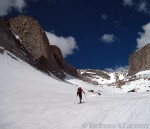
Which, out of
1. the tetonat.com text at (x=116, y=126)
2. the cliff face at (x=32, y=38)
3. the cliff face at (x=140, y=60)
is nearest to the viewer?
the tetonat.com text at (x=116, y=126)

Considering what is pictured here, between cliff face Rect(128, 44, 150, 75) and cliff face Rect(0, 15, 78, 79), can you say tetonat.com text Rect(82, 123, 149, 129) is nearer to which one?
cliff face Rect(0, 15, 78, 79)

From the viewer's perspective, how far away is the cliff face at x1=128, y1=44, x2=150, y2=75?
145 metres

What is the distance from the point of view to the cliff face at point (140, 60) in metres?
145

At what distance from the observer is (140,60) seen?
5989 inches

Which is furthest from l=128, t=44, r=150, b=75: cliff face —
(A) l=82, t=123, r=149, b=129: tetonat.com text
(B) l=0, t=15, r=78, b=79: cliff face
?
(A) l=82, t=123, r=149, b=129: tetonat.com text

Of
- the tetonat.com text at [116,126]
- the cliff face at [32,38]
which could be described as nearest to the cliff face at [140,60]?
the cliff face at [32,38]

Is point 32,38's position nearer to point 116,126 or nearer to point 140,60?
point 116,126

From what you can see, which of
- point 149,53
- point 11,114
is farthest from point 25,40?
point 149,53


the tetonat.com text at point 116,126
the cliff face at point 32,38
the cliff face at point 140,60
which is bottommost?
the tetonat.com text at point 116,126

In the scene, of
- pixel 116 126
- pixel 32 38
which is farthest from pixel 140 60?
pixel 116 126

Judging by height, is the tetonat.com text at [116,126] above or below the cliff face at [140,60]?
below

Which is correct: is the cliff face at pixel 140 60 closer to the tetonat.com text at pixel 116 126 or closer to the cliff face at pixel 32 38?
the cliff face at pixel 32 38

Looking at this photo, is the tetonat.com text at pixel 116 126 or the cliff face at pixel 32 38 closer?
the tetonat.com text at pixel 116 126

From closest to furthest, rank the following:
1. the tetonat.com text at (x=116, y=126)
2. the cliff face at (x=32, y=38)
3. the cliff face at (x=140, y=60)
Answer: the tetonat.com text at (x=116, y=126) → the cliff face at (x=32, y=38) → the cliff face at (x=140, y=60)
